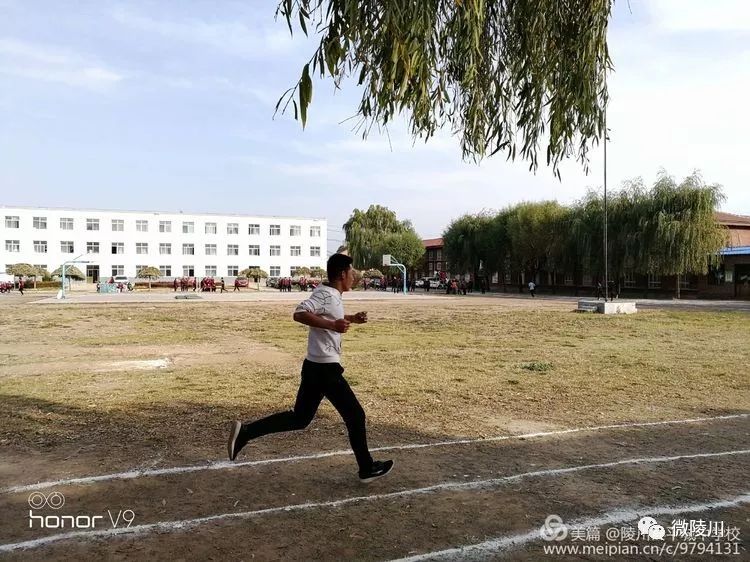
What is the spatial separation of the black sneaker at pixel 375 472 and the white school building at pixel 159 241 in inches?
3061

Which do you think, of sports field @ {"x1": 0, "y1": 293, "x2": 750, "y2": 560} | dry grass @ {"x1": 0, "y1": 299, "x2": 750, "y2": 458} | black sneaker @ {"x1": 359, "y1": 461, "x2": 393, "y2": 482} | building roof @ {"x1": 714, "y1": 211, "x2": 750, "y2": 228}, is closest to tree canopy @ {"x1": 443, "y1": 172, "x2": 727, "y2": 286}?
building roof @ {"x1": 714, "y1": 211, "x2": 750, "y2": 228}

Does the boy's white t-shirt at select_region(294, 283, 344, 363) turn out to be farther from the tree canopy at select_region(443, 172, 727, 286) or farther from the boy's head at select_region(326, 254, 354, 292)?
the tree canopy at select_region(443, 172, 727, 286)

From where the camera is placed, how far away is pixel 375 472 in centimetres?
421

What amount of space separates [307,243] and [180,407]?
81018mm

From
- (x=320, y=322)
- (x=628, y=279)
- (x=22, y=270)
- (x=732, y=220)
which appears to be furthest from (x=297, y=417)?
(x=22, y=270)

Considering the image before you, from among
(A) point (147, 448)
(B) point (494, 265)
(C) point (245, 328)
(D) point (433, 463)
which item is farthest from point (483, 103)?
(B) point (494, 265)

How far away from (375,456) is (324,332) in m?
1.43

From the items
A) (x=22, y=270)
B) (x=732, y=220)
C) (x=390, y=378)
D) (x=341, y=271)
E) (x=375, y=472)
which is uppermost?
(x=732, y=220)

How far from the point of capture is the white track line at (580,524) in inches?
125

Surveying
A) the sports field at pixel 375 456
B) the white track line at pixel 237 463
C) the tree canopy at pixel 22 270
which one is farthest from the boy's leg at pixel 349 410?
the tree canopy at pixel 22 270

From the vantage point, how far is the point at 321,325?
154 inches

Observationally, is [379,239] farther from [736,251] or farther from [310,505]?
[310,505]

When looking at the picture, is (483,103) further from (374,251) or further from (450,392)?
(374,251)

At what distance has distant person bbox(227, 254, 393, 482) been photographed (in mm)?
4027
